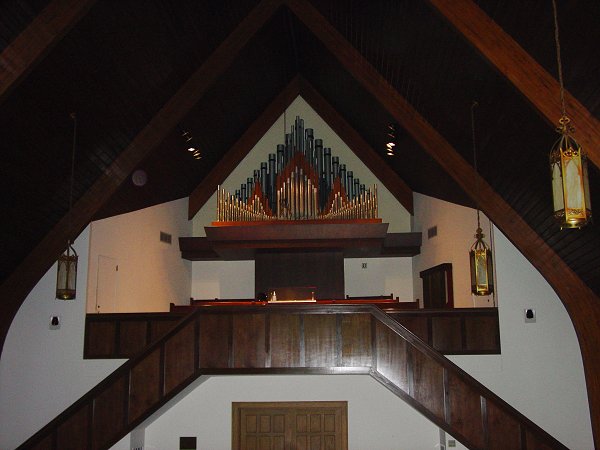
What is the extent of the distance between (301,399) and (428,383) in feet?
9.68

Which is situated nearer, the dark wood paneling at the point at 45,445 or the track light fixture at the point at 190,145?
the dark wood paneling at the point at 45,445

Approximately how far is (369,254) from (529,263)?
487 centimetres

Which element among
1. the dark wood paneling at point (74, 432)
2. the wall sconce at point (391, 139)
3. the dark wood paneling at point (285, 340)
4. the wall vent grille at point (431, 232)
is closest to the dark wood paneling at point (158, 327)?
the dark wood paneling at point (74, 432)

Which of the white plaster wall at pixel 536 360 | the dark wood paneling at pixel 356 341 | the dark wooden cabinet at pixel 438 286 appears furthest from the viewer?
the dark wooden cabinet at pixel 438 286

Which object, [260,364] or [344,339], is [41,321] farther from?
[344,339]

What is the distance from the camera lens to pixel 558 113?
22.2 feet

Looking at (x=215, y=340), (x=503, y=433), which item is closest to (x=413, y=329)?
(x=503, y=433)

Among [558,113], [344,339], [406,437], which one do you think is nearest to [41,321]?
[344,339]

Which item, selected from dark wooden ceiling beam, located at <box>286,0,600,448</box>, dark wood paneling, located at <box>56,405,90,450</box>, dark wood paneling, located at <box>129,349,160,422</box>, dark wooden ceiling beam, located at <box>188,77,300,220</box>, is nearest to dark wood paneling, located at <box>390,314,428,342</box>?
dark wooden ceiling beam, located at <box>286,0,600,448</box>

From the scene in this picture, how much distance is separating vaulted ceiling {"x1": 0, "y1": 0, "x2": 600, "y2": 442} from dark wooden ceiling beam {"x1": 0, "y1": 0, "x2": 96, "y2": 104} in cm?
1

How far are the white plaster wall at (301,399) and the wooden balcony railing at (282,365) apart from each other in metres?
2.02

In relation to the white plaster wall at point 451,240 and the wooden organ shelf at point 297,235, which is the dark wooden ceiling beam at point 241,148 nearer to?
the wooden organ shelf at point 297,235

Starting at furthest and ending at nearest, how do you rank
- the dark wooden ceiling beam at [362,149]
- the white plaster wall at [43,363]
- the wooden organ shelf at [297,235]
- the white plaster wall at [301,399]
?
1. the dark wooden ceiling beam at [362,149]
2. the wooden organ shelf at [297,235]
3. the white plaster wall at [301,399]
4. the white plaster wall at [43,363]

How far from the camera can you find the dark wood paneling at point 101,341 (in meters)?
10.9
